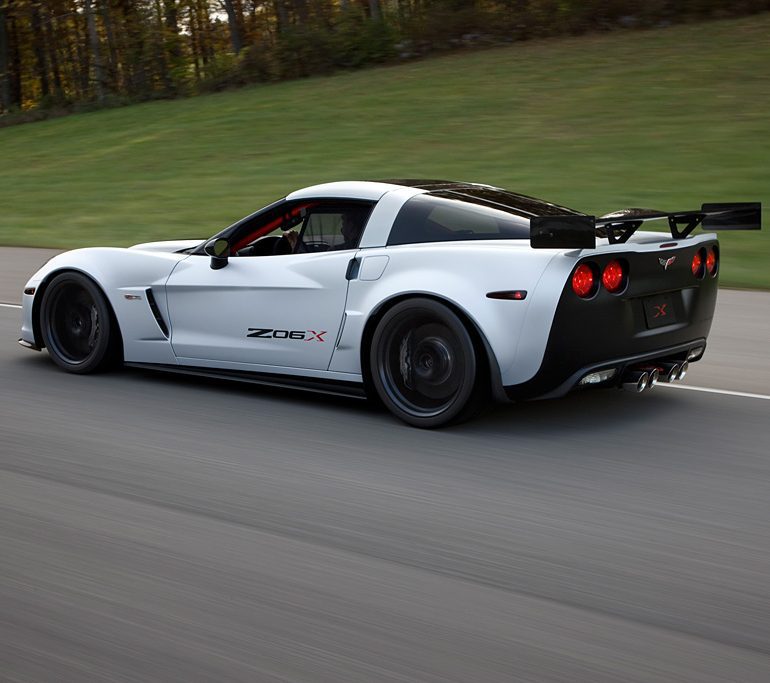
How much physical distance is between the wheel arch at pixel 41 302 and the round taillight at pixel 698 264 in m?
3.30

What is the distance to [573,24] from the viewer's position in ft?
86.1

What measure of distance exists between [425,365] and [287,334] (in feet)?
2.86

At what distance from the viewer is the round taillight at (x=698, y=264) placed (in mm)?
5696

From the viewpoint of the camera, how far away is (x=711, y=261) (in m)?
5.85

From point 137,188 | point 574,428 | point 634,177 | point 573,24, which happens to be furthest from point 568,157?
point 574,428

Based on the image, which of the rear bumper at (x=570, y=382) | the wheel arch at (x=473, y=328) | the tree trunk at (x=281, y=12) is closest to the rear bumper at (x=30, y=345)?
the wheel arch at (x=473, y=328)

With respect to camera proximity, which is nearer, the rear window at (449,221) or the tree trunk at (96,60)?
the rear window at (449,221)

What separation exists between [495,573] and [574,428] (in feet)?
6.38

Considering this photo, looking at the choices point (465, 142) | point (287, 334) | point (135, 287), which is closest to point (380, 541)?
point (287, 334)

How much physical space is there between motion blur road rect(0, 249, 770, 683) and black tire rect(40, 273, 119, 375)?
0.61m

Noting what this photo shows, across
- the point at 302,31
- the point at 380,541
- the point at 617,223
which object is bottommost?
the point at 380,541

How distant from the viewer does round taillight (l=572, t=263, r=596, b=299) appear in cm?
506

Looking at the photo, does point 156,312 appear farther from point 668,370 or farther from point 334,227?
point 668,370

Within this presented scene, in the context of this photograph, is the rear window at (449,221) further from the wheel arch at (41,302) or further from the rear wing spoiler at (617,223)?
the wheel arch at (41,302)
